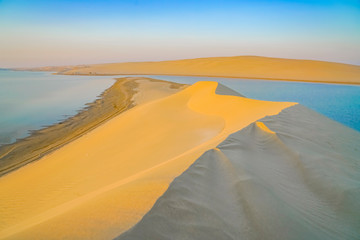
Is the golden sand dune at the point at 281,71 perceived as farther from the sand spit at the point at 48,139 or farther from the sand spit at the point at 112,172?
the sand spit at the point at 48,139

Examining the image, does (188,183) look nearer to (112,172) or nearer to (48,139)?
(112,172)

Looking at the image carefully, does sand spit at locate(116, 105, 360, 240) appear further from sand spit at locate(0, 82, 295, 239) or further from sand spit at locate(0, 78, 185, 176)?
sand spit at locate(0, 78, 185, 176)

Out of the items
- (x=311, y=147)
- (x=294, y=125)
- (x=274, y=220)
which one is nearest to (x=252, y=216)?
(x=274, y=220)

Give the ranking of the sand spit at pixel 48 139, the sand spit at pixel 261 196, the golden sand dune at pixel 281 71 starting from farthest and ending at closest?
the golden sand dune at pixel 281 71
the sand spit at pixel 48 139
the sand spit at pixel 261 196

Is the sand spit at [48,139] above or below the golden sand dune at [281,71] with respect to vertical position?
below

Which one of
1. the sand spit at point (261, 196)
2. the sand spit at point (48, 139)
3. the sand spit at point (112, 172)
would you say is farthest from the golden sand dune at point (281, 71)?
the sand spit at point (261, 196)
